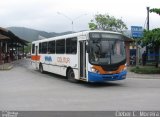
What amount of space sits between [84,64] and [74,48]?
1.71m

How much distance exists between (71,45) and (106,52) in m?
3.08

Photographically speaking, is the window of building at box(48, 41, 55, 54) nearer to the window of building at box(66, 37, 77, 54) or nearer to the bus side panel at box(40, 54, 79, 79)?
the bus side panel at box(40, 54, 79, 79)

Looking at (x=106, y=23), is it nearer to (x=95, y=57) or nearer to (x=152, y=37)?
(x=152, y=37)

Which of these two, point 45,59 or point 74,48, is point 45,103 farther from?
point 45,59

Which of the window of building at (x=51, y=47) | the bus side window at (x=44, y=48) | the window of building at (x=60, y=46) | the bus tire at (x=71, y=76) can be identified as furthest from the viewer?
the bus side window at (x=44, y=48)

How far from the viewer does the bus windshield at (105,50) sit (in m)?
18.5

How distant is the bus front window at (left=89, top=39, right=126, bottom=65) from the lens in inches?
728

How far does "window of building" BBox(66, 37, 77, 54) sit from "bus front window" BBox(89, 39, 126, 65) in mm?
1959

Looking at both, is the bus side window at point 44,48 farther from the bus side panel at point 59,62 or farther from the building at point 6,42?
the building at point 6,42

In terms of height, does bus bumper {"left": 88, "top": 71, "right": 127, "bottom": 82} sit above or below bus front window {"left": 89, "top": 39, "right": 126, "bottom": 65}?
below

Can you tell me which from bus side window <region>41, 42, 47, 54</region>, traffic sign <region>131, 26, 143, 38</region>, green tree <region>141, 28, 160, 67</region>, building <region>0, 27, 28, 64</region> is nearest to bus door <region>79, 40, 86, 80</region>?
bus side window <region>41, 42, 47, 54</region>

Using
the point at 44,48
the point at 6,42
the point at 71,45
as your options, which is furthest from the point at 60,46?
the point at 6,42

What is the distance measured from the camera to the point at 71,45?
69.2 feet

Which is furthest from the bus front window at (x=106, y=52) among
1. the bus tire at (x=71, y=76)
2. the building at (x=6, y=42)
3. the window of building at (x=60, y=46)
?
the building at (x=6, y=42)
